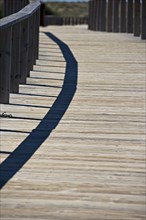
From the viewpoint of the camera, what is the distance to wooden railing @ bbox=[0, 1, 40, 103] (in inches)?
274

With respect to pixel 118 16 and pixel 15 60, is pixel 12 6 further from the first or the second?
pixel 118 16

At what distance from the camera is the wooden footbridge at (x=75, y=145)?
4.03 metres

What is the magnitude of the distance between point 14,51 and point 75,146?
111 inches

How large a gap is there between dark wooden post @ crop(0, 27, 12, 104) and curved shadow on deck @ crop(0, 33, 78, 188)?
494mm

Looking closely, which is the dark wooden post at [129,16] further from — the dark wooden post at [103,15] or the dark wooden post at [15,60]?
the dark wooden post at [15,60]

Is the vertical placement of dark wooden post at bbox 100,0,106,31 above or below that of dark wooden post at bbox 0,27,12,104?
below

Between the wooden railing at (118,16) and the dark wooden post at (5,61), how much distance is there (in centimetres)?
872

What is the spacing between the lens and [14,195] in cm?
417

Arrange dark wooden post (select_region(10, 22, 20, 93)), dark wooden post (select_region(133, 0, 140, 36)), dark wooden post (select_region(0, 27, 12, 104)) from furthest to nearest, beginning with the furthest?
dark wooden post (select_region(133, 0, 140, 36)), dark wooden post (select_region(10, 22, 20, 93)), dark wooden post (select_region(0, 27, 12, 104))

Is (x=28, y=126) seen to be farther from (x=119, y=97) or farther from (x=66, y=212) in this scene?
(x=66, y=212)

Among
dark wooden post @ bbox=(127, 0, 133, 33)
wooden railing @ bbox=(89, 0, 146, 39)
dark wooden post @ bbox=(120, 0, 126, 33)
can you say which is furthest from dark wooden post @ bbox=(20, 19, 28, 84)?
dark wooden post @ bbox=(120, 0, 126, 33)

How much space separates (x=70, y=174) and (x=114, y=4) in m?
17.1

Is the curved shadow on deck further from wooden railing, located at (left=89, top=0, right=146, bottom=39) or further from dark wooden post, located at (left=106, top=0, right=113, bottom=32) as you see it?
dark wooden post, located at (left=106, top=0, right=113, bottom=32)

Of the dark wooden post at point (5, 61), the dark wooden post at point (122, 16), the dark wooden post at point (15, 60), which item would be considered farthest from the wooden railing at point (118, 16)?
the dark wooden post at point (5, 61)
